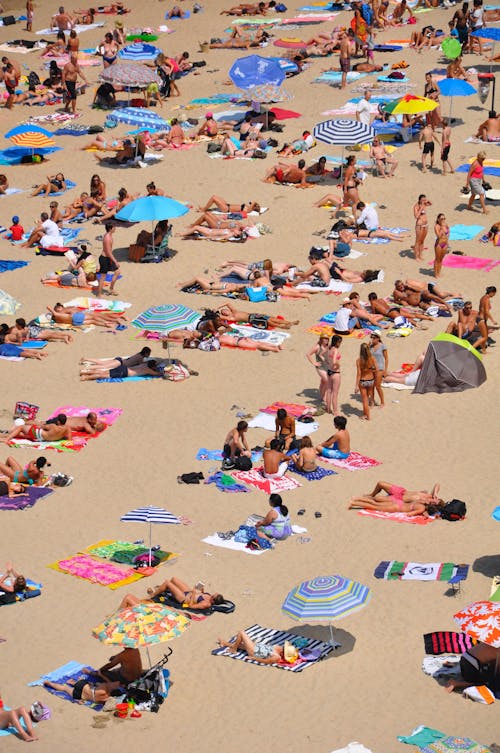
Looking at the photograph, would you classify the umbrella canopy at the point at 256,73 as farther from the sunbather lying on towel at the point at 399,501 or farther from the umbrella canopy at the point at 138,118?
the sunbather lying on towel at the point at 399,501

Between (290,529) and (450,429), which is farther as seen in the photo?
(450,429)

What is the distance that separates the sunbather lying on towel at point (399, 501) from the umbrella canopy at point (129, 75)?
18690 millimetres

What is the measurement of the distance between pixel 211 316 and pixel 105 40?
18605 millimetres

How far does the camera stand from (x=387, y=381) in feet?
73.6

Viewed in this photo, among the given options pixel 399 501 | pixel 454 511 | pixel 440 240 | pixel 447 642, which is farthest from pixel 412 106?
pixel 447 642

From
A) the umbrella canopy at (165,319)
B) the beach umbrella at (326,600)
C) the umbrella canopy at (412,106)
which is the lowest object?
the umbrella canopy at (165,319)

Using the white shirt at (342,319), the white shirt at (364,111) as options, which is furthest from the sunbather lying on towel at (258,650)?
the white shirt at (364,111)

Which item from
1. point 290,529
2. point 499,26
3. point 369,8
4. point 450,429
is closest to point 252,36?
point 369,8

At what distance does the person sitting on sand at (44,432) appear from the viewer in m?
20.8

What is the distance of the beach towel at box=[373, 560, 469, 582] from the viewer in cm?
1672

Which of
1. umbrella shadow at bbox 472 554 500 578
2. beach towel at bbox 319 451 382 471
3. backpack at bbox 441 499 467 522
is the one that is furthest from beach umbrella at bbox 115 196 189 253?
umbrella shadow at bbox 472 554 500 578

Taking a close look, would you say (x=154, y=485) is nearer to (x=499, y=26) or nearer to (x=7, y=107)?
(x=7, y=107)

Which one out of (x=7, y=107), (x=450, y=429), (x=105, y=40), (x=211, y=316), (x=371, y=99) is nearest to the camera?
(x=450, y=429)

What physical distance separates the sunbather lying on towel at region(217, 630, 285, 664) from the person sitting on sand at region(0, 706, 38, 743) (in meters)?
2.37
